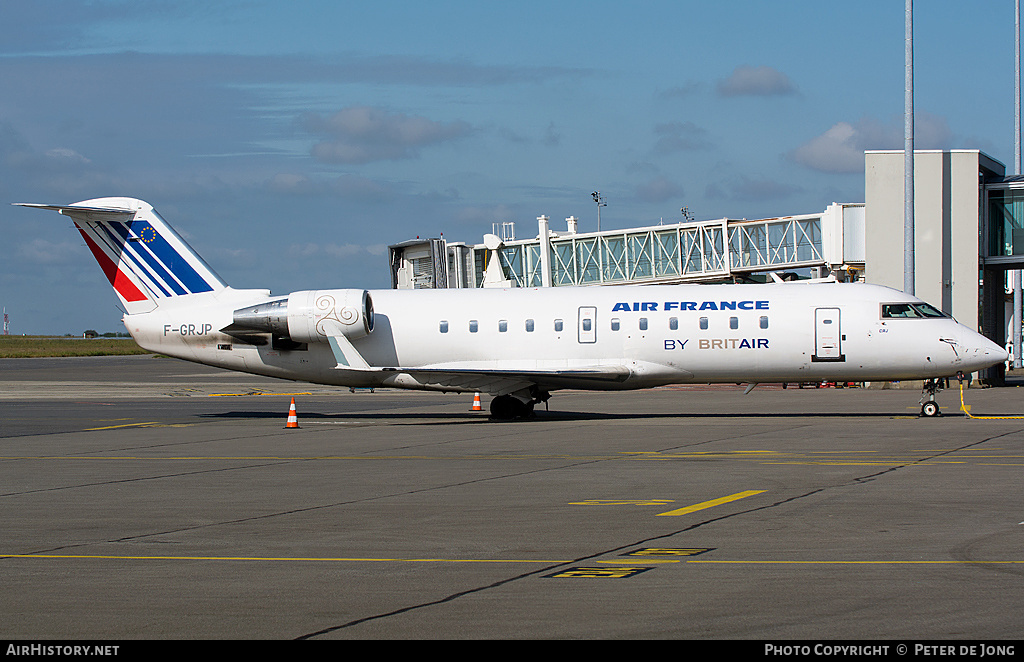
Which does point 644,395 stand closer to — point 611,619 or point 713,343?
point 713,343

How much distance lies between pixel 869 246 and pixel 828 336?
17.9 metres

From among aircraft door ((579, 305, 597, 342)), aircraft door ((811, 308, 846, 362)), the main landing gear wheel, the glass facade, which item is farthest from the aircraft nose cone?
the glass facade

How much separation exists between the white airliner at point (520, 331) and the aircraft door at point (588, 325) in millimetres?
29

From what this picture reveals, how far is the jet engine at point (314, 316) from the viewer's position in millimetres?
27781

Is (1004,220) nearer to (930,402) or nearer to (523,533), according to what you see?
(930,402)

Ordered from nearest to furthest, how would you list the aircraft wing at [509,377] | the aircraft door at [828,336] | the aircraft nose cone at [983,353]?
the aircraft nose cone at [983,353]
the aircraft door at [828,336]
the aircraft wing at [509,377]

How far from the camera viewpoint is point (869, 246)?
4209 centimetres

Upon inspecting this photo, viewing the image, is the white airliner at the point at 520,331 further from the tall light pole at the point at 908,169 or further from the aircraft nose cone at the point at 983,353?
the tall light pole at the point at 908,169

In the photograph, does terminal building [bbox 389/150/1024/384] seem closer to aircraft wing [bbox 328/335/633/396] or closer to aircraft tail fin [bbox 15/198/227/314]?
aircraft wing [bbox 328/335/633/396]

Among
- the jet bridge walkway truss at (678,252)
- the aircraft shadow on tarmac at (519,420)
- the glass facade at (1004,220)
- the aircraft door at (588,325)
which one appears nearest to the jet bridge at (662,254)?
the jet bridge walkway truss at (678,252)

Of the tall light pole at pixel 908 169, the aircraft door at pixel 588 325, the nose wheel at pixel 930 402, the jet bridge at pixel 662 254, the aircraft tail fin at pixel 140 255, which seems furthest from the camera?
the jet bridge at pixel 662 254

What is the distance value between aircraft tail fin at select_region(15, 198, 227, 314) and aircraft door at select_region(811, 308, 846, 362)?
658 inches

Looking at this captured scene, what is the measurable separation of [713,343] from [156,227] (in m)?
16.4

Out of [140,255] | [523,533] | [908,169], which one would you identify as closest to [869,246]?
[908,169]
